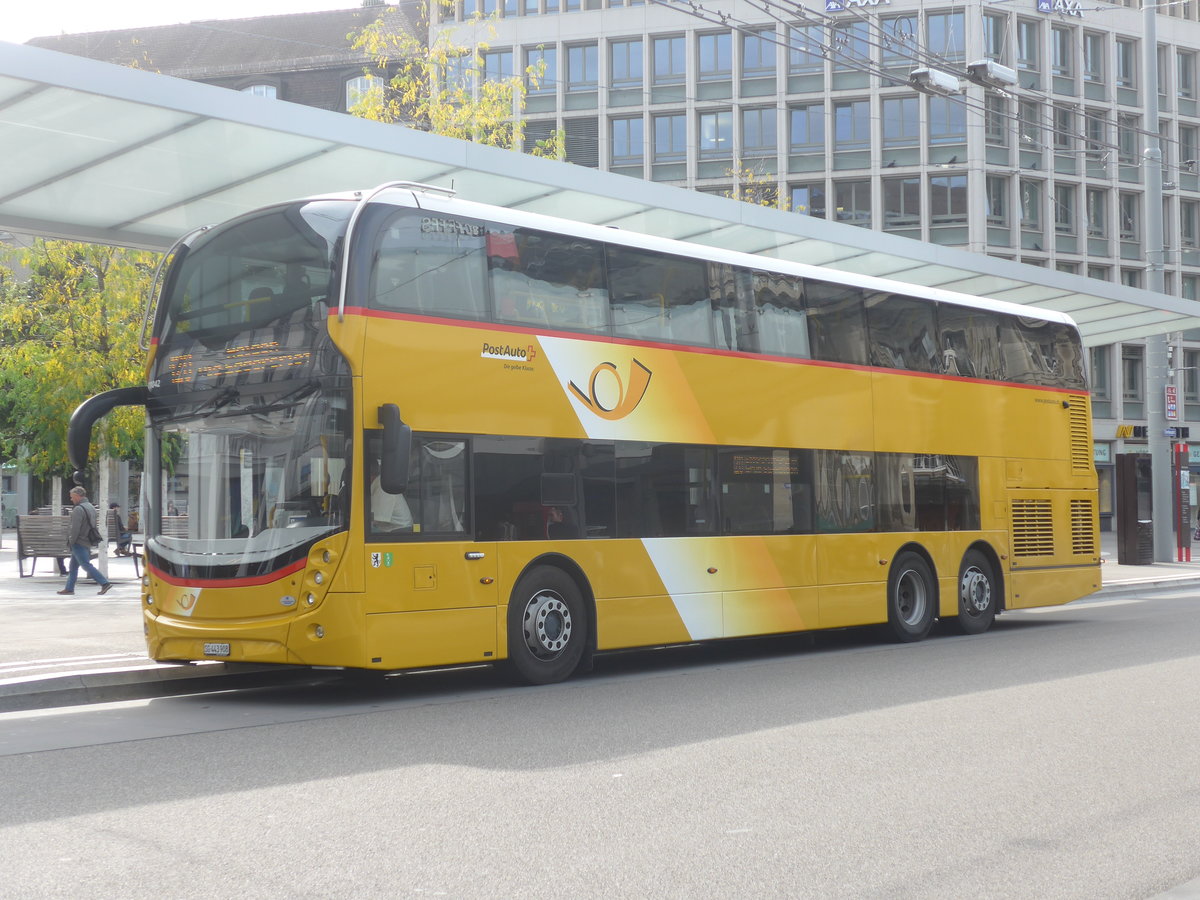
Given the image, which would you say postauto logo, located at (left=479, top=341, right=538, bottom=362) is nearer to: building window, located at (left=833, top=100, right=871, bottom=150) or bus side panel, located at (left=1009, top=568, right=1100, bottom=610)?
bus side panel, located at (left=1009, top=568, right=1100, bottom=610)

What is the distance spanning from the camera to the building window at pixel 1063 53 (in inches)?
2203

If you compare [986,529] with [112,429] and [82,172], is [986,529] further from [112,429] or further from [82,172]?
[112,429]

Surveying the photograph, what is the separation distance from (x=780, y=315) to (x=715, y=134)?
42.3 meters

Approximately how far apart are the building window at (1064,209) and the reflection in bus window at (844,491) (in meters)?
43.4

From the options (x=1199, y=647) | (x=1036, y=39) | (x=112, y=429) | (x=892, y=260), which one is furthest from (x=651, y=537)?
(x=1036, y=39)

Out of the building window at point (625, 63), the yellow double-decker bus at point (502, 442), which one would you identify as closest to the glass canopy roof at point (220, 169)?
the yellow double-decker bus at point (502, 442)

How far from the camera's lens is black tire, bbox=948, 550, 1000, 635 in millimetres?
17422

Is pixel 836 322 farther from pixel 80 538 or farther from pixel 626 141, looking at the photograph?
pixel 626 141

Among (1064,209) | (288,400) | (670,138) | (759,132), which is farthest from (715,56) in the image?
(288,400)

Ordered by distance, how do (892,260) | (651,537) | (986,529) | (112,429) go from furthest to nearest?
1. (112,429)
2. (892,260)
3. (986,529)
4. (651,537)

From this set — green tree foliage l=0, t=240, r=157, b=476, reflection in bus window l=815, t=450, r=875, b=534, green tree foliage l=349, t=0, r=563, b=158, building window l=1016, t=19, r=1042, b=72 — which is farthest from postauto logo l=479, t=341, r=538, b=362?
building window l=1016, t=19, r=1042, b=72

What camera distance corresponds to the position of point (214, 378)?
1121cm

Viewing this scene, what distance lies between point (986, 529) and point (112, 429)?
17288 mm

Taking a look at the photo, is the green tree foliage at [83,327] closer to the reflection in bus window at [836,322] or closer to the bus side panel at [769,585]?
the reflection in bus window at [836,322]
